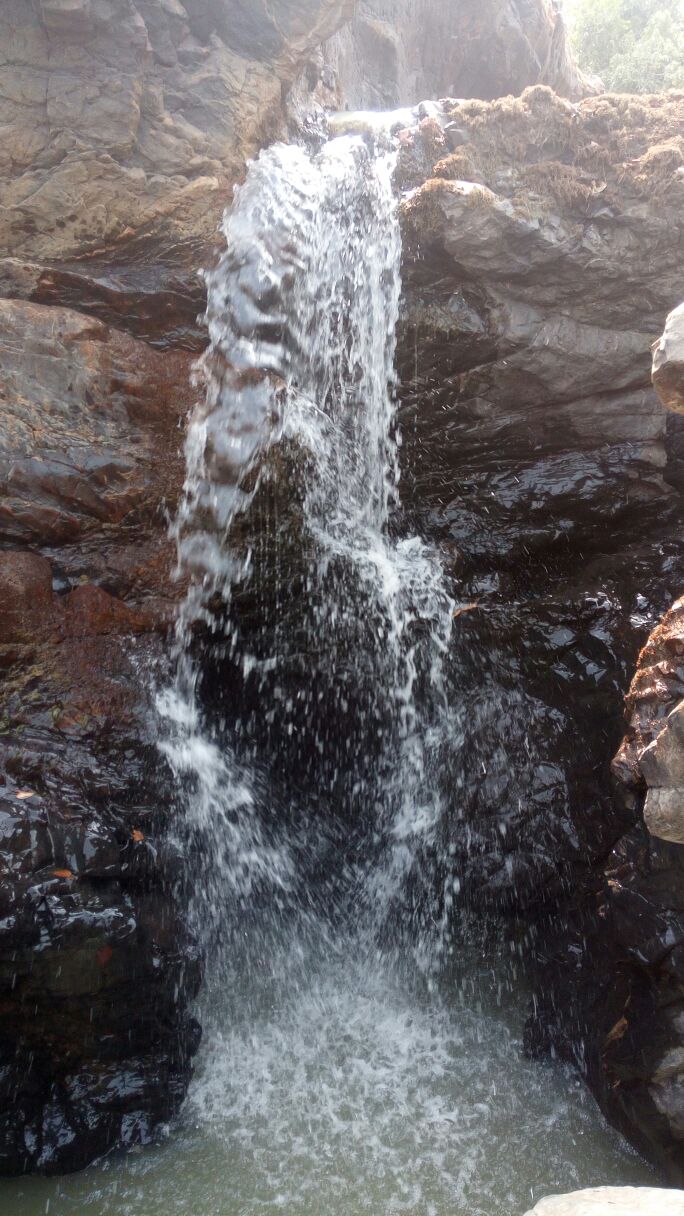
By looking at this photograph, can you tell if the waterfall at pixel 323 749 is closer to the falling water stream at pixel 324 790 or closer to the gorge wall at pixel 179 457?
the falling water stream at pixel 324 790

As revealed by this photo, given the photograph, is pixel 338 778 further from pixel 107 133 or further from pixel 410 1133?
pixel 107 133

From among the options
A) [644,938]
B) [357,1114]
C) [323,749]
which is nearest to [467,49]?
[323,749]

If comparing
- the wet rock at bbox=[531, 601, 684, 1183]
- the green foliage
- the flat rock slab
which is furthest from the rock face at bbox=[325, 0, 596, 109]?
the flat rock slab

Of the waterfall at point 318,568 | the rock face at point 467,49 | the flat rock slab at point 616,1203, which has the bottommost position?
the flat rock slab at point 616,1203

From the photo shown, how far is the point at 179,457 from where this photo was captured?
5.68 meters

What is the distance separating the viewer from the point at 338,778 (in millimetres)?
5852

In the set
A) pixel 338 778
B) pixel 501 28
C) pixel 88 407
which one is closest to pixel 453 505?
pixel 338 778

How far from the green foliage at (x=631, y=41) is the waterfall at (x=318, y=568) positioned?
11.4 m

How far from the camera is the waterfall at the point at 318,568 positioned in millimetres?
5480

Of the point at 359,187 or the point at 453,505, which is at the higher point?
the point at 359,187

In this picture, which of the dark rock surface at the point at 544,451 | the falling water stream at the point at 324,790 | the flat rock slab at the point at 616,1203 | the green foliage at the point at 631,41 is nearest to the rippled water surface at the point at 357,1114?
the falling water stream at the point at 324,790

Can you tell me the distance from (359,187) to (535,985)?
619cm

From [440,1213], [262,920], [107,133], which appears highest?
[107,133]

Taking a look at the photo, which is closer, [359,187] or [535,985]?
[535,985]
